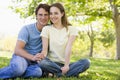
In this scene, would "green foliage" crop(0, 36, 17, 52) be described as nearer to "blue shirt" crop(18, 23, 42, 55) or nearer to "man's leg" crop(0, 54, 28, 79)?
"blue shirt" crop(18, 23, 42, 55)

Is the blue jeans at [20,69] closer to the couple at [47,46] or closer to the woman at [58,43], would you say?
the couple at [47,46]

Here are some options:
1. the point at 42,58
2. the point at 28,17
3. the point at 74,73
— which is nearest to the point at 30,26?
the point at 42,58

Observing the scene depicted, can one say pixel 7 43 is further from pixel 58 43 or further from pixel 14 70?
pixel 14 70

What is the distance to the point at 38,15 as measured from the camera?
6652mm

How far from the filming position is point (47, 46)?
6609 mm

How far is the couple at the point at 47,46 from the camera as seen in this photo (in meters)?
6.54

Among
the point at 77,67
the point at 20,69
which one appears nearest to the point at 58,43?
the point at 77,67

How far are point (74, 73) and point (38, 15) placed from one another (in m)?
1.40

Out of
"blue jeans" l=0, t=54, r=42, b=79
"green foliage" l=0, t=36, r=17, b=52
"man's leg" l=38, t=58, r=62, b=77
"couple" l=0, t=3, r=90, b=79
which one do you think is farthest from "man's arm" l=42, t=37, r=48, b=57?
"green foliage" l=0, t=36, r=17, b=52

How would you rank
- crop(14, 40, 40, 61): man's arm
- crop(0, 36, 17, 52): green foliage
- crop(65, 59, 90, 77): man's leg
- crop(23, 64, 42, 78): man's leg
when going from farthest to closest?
1. crop(0, 36, 17, 52): green foliage
2. crop(65, 59, 90, 77): man's leg
3. crop(14, 40, 40, 61): man's arm
4. crop(23, 64, 42, 78): man's leg

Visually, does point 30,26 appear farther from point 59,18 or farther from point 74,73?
point 74,73

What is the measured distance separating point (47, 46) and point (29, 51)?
0.42m

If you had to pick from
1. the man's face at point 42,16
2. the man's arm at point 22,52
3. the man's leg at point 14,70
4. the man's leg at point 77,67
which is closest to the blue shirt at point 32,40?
the man's arm at point 22,52

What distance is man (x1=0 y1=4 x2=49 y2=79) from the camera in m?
6.25
